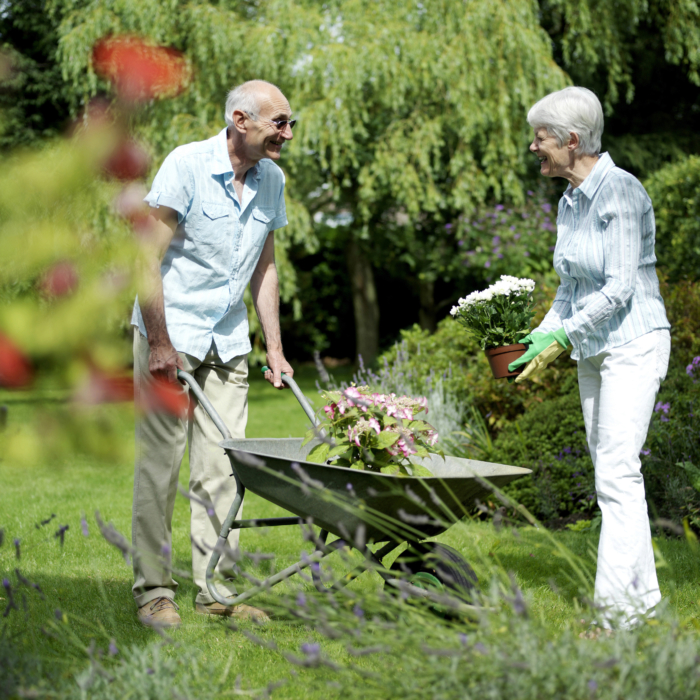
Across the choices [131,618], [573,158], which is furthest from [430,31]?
[131,618]

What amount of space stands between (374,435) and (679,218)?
525 cm

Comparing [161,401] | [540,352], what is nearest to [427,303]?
[540,352]

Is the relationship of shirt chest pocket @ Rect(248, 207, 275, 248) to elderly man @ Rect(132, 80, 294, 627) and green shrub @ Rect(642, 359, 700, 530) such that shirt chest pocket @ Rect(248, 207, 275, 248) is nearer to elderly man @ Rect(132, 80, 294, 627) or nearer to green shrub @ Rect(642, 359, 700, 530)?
elderly man @ Rect(132, 80, 294, 627)

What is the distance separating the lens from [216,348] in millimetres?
2869

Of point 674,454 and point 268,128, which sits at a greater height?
point 268,128

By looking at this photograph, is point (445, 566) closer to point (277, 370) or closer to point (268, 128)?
point (277, 370)

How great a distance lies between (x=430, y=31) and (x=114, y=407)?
30.3 feet

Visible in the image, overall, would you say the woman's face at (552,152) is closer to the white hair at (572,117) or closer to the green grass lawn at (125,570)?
the white hair at (572,117)

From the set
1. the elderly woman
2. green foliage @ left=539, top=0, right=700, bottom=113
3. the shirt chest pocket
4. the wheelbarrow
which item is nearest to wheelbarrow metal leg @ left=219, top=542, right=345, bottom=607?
the wheelbarrow

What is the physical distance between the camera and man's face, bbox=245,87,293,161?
2656 millimetres

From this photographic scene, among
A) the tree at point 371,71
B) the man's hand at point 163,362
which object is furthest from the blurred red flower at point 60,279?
the tree at point 371,71

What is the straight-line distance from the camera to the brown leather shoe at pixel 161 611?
2.69 m

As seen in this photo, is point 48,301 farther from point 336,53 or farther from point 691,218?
point 336,53

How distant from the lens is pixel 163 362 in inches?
101
